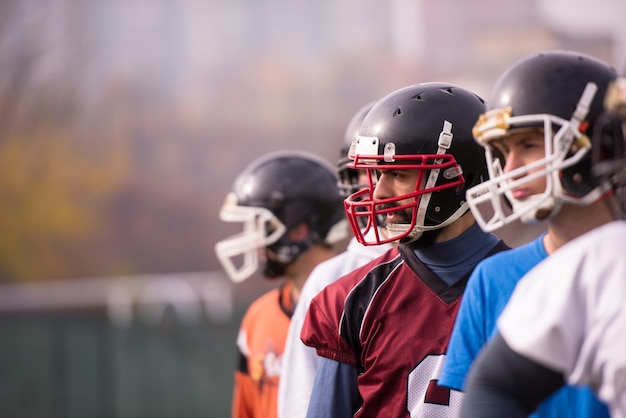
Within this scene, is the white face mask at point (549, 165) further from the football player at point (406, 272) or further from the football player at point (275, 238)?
the football player at point (275, 238)

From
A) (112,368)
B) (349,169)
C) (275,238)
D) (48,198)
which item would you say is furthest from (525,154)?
(48,198)

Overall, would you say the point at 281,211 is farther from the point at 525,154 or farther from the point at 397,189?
the point at 525,154

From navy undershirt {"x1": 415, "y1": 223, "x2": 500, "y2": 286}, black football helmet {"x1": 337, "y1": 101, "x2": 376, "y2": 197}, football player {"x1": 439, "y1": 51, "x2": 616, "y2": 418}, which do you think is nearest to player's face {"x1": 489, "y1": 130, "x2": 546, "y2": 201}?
football player {"x1": 439, "y1": 51, "x2": 616, "y2": 418}

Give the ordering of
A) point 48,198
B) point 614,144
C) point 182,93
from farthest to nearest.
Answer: point 182,93
point 48,198
point 614,144

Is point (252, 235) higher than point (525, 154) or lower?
lower

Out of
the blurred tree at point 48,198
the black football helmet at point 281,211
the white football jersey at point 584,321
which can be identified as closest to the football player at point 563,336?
the white football jersey at point 584,321

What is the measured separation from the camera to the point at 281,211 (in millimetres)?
4922

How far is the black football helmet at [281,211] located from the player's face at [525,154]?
235cm

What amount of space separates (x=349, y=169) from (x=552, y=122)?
2025 millimetres

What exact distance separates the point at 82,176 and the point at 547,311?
24602 millimetres

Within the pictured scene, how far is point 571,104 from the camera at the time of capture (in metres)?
2.49

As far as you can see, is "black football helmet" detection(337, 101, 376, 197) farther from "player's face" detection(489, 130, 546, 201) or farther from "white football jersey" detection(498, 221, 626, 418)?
"white football jersey" detection(498, 221, 626, 418)

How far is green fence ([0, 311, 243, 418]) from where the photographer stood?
9016 millimetres

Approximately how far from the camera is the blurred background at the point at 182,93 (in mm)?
24875
